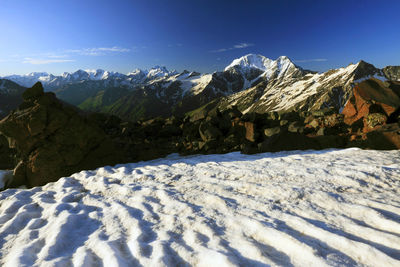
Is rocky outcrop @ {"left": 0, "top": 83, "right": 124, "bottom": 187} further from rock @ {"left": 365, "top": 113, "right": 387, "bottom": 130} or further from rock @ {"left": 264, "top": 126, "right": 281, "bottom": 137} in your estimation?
rock @ {"left": 365, "top": 113, "right": 387, "bottom": 130}

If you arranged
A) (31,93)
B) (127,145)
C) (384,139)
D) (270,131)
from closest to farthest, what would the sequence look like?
(384,139)
(31,93)
(270,131)
(127,145)

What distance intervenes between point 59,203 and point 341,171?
412 inches

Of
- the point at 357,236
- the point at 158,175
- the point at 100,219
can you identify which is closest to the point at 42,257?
the point at 100,219

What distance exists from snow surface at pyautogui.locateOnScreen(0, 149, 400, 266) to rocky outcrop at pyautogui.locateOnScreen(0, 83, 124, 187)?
9.55 feet

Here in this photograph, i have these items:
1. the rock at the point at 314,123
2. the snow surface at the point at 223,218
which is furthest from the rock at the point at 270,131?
the snow surface at the point at 223,218

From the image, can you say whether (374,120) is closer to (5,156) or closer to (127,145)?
(127,145)

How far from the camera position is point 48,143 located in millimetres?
11461

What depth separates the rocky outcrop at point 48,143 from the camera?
10.7 meters

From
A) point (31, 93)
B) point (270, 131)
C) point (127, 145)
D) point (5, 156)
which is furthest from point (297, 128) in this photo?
point (5, 156)

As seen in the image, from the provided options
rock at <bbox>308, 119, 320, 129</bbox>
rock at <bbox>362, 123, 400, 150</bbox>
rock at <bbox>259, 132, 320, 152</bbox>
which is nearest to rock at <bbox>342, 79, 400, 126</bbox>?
rock at <bbox>308, 119, 320, 129</bbox>

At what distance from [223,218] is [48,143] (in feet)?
40.1

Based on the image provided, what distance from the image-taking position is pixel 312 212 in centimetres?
476

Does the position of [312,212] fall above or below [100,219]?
above

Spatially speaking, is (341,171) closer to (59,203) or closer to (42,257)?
(42,257)
